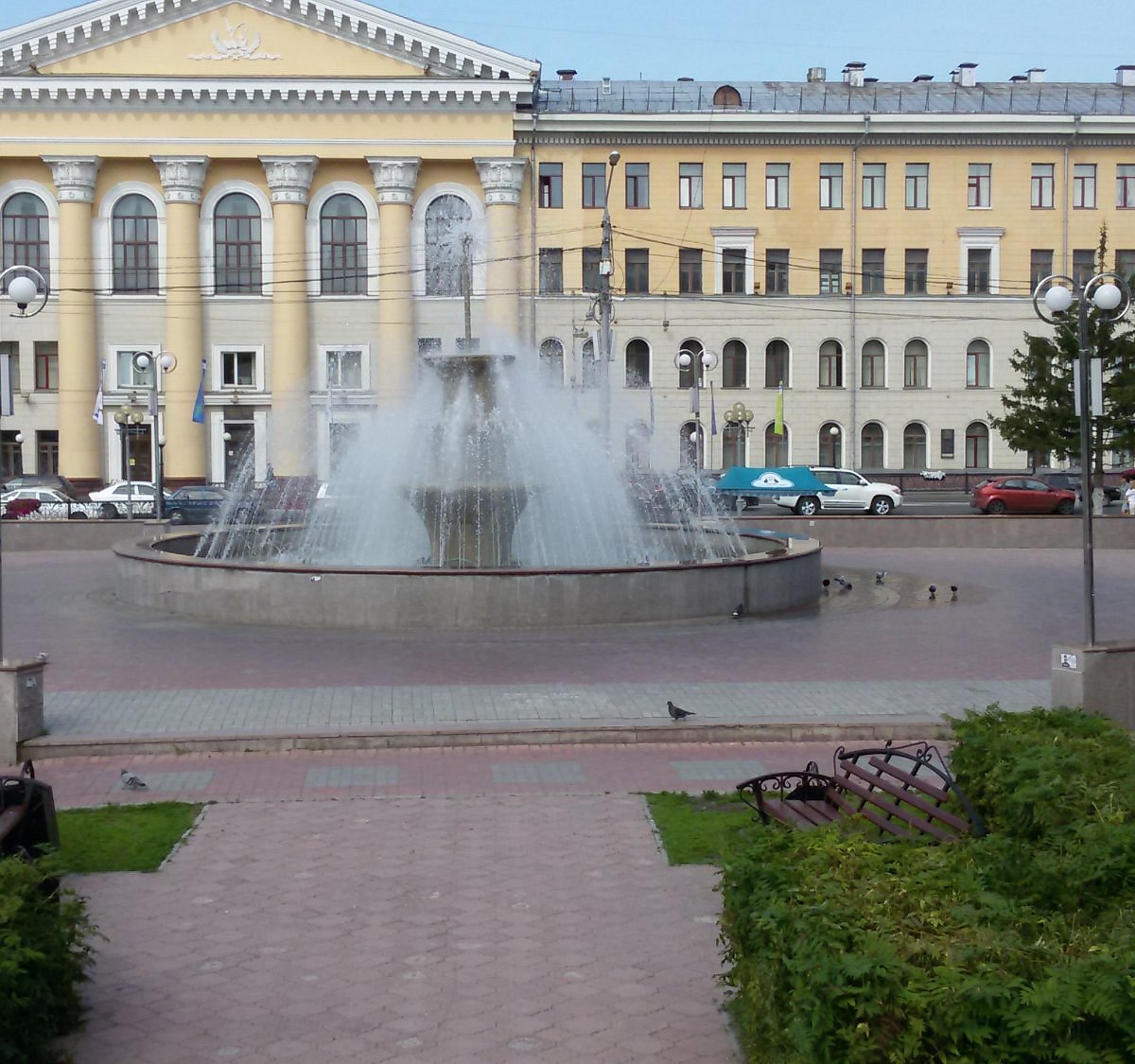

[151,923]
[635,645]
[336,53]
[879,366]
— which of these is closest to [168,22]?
[336,53]

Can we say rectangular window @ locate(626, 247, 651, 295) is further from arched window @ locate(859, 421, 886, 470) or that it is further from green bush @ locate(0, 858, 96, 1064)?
green bush @ locate(0, 858, 96, 1064)

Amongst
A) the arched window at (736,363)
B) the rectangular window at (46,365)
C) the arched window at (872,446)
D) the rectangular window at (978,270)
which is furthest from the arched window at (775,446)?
the rectangular window at (46,365)

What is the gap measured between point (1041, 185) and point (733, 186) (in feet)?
38.0

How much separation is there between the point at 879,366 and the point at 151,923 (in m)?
52.4

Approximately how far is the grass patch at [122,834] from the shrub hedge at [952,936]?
3713 mm

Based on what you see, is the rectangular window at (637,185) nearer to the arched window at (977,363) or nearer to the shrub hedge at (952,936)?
the arched window at (977,363)

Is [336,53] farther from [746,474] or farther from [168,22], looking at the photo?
[746,474]

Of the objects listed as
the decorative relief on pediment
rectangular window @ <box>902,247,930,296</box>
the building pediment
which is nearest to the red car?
rectangular window @ <box>902,247,930,296</box>

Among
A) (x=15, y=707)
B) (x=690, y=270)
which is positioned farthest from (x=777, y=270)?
(x=15, y=707)

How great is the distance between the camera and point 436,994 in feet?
19.7

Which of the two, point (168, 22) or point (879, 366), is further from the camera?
point (879, 366)

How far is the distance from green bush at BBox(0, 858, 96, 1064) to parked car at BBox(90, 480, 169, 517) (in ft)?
122

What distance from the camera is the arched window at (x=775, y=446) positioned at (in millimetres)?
56188

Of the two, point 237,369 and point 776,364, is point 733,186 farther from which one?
point 237,369
